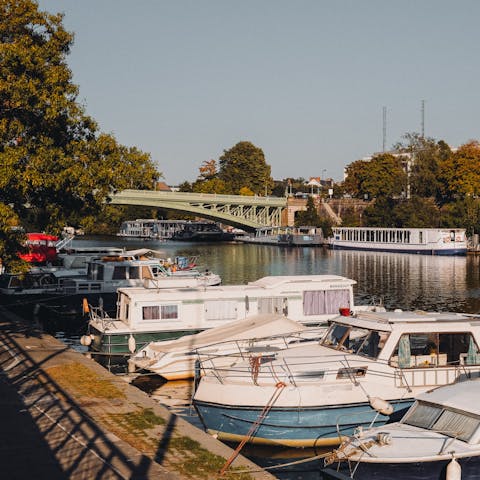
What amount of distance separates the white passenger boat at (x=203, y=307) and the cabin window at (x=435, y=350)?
42.1 feet

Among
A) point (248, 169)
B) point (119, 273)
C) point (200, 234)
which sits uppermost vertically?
point (248, 169)

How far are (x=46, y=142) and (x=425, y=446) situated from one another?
1880cm

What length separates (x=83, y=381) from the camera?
23344 millimetres

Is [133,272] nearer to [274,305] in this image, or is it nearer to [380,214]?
[274,305]

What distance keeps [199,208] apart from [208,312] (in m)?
96.1

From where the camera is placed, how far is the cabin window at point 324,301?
3606 centimetres

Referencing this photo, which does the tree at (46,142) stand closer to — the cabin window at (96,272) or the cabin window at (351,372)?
the cabin window at (351,372)

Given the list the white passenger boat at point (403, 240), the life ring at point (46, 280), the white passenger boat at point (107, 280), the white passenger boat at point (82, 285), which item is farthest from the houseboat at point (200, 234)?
the white passenger boat at point (107, 280)

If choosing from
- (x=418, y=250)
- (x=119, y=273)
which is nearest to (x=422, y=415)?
(x=119, y=273)

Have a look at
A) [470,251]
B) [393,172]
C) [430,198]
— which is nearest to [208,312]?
[470,251]

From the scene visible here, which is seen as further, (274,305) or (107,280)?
(107,280)

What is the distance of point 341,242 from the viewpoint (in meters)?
129

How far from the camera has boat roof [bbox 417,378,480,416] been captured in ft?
53.3

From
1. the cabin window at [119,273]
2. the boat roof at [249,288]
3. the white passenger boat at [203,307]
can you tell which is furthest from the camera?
the cabin window at [119,273]
